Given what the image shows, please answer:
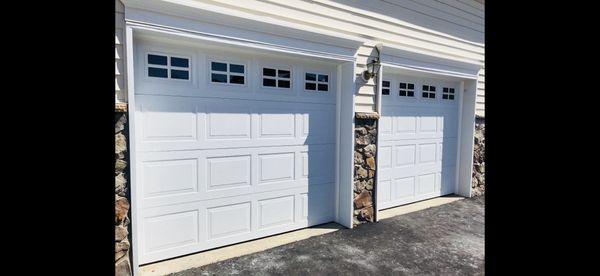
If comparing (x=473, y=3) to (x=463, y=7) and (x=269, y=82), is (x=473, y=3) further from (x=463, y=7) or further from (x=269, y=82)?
(x=269, y=82)

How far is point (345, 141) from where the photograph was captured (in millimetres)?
4098

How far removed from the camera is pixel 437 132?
5.44 meters

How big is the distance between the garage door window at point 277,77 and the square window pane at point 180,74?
88 centimetres

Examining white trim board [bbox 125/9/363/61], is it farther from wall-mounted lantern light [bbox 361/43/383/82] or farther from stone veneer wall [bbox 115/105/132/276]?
stone veneer wall [bbox 115/105/132/276]

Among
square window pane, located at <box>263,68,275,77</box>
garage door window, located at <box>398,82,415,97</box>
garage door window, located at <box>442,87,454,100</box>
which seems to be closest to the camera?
square window pane, located at <box>263,68,275,77</box>

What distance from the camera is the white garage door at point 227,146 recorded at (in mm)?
3051

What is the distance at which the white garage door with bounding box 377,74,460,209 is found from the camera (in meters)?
4.78

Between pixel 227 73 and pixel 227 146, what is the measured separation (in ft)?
2.69

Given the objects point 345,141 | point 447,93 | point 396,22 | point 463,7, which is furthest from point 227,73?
point 463,7

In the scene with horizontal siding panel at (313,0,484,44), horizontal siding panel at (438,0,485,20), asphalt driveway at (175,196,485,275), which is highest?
horizontal siding panel at (438,0,485,20)

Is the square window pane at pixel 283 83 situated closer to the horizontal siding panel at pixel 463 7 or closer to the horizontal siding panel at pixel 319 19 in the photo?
the horizontal siding panel at pixel 319 19

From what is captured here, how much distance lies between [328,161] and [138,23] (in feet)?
8.87

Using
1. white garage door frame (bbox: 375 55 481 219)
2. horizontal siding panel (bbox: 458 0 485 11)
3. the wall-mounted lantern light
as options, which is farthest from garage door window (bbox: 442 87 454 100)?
the wall-mounted lantern light

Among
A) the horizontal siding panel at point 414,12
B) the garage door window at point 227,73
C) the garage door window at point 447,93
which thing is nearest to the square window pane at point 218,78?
the garage door window at point 227,73
